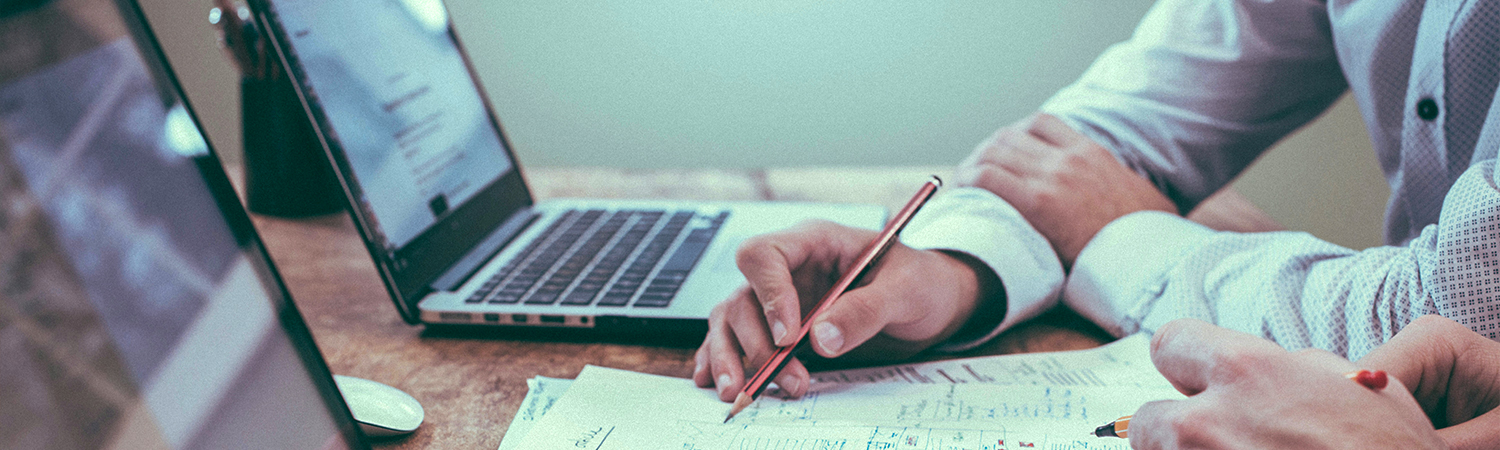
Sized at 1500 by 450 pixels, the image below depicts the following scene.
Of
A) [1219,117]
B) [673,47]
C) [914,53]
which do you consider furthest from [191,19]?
[1219,117]

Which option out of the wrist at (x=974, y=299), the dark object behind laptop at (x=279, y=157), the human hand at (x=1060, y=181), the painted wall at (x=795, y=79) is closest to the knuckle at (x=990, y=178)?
the human hand at (x=1060, y=181)

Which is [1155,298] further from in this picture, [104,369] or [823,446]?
[104,369]

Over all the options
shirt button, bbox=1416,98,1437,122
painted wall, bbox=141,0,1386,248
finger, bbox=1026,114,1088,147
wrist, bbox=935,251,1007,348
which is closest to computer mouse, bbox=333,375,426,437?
wrist, bbox=935,251,1007,348

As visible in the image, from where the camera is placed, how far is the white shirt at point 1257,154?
0.42m

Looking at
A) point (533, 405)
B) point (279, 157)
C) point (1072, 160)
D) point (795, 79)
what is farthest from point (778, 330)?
point (795, 79)

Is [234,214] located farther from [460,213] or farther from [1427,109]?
[1427,109]

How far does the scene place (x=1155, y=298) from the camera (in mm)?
521

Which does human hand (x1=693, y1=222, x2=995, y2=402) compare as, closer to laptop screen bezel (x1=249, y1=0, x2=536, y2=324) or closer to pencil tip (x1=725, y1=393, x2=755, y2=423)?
pencil tip (x1=725, y1=393, x2=755, y2=423)

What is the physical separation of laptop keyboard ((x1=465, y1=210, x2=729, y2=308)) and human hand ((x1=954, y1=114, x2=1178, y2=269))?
254mm

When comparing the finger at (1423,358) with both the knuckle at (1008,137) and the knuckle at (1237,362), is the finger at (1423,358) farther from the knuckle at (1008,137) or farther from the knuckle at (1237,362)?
the knuckle at (1008,137)

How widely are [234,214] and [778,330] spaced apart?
272 millimetres

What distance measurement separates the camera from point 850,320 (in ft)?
1.44

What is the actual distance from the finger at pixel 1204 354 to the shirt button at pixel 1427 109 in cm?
43

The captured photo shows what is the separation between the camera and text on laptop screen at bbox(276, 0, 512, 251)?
0.55 metres
